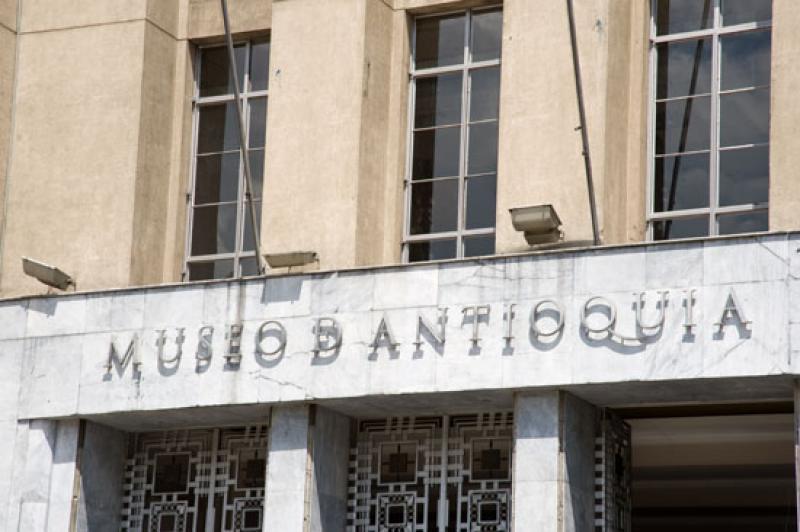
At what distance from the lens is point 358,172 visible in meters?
19.8

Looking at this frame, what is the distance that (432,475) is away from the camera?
63.8 ft

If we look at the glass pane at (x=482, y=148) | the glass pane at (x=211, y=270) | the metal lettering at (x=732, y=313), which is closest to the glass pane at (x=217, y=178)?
the glass pane at (x=211, y=270)

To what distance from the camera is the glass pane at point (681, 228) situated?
19.0 meters

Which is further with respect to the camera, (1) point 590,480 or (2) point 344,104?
(2) point 344,104

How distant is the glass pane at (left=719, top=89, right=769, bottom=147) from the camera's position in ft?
62.2

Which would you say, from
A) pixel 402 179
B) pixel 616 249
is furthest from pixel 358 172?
pixel 616 249

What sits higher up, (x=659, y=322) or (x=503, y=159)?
(x=503, y=159)

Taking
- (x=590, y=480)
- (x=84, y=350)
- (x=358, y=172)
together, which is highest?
(x=358, y=172)

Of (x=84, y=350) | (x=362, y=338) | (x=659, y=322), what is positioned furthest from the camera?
(x=84, y=350)

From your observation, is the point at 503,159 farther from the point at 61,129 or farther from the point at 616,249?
the point at 61,129

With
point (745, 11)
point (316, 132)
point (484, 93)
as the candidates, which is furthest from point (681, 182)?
point (316, 132)

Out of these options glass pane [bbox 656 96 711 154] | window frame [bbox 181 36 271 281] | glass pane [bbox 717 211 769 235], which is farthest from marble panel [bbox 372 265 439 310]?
glass pane [bbox 717 211 769 235]

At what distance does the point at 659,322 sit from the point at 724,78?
121 inches

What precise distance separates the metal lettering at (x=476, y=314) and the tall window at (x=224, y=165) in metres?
3.39
